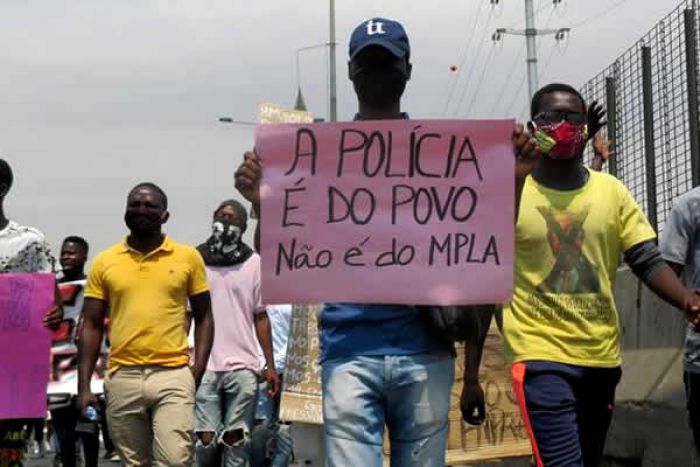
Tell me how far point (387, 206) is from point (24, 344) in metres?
3.58

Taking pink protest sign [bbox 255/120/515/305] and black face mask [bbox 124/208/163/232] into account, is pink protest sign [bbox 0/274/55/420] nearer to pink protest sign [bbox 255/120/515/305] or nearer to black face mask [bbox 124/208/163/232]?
black face mask [bbox 124/208/163/232]

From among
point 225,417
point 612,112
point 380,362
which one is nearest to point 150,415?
point 225,417

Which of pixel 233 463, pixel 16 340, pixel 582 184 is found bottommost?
pixel 233 463

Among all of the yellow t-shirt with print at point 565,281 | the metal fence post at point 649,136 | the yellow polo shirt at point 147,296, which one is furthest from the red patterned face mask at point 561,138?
the metal fence post at point 649,136

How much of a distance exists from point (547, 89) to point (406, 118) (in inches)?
44.6

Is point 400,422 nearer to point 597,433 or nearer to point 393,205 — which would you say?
point 393,205

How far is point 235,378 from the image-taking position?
9.98m

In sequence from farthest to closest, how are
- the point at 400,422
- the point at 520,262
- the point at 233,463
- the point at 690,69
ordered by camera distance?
the point at 233,463 → the point at 690,69 → the point at 520,262 → the point at 400,422

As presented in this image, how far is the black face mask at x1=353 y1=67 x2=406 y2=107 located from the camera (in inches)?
196

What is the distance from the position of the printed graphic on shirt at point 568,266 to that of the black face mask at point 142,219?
2.84 metres

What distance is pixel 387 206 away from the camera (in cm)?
506

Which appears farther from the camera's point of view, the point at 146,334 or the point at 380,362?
the point at 146,334

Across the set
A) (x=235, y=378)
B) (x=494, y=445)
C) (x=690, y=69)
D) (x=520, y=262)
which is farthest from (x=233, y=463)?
(x=520, y=262)

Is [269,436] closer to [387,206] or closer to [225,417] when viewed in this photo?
[225,417]
